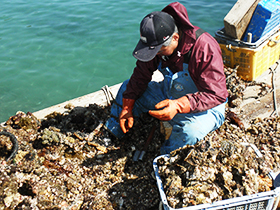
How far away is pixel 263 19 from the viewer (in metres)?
3.52

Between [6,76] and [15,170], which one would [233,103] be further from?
[6,76]

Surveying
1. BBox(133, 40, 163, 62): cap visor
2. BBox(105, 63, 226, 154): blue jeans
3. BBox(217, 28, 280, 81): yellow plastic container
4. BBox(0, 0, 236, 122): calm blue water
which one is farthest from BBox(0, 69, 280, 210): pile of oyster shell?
BBox(0, 0, 236, 122): calm blue water

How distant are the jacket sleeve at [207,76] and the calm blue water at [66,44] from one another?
319 cm

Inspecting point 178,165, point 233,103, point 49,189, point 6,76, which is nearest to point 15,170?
point 49,189

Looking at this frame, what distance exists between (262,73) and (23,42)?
18.1 ft

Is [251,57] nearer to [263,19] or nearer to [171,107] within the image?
[263,19]

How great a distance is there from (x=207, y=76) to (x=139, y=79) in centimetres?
85

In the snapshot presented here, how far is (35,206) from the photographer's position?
218cm

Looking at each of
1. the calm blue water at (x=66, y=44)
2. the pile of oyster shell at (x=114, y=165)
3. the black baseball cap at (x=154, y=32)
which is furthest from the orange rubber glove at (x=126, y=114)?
the calm blue water at (x=66, y=44)

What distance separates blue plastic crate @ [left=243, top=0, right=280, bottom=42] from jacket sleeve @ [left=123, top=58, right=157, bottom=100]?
172 centimetres

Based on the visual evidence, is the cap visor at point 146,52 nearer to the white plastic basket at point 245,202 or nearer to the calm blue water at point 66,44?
the white plastic basket at point 245,202

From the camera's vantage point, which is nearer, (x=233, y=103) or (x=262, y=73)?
(x=233, y=103)

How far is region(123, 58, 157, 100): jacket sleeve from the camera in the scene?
2.85 meters

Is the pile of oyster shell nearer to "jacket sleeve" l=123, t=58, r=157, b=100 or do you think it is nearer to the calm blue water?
"jacket sleeve" l=123, t=58, r=157, b=100
